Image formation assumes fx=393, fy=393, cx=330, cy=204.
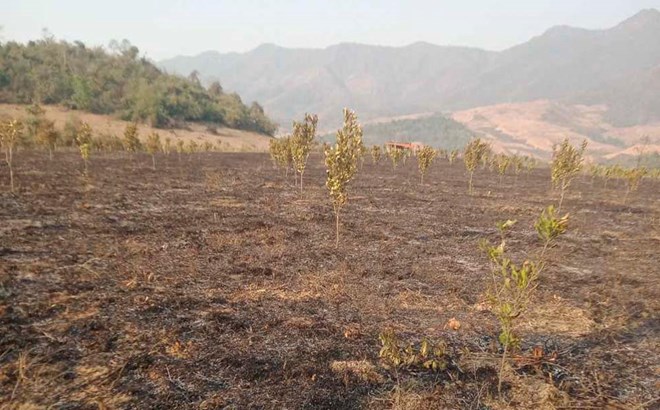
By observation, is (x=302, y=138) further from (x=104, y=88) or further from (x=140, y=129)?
(x=104, y=88)

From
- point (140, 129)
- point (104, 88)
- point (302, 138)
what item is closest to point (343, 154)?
point (302, 138)

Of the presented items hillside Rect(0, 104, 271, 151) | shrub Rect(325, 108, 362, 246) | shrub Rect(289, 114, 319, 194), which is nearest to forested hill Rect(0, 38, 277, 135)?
hillside Rect(0, 104, 271, 151)

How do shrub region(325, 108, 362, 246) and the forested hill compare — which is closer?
shrub region(325, 108, 362, 246)

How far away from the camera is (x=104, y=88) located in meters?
102

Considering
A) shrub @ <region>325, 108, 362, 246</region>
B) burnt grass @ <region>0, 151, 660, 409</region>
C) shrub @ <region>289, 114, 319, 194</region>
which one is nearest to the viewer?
burnt grass @ <region>0, 151, 660, 409</region>

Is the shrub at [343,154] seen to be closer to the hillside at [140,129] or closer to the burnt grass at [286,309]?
the burnt grass at [286,309]

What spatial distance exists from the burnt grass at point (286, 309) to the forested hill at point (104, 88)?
7911 centimetres

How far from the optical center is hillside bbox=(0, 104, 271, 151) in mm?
76938

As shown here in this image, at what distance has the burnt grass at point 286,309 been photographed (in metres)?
8.22

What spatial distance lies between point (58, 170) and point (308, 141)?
2335cm

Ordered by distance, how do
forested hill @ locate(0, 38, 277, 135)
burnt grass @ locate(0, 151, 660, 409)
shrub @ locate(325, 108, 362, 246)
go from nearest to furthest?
1. burnt grass @ locate(0, 151, 660, 409)
2. shrub @ locate(325, 108, 362, 246)
3. forested hill @ locate(0, 38, 277, 135)

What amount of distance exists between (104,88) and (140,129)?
25.8m

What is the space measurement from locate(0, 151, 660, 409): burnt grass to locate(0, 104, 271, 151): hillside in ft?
212

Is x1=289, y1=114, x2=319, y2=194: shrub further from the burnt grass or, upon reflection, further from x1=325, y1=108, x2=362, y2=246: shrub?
x1=325, y1=108, x2=362, y2=246: shrub
